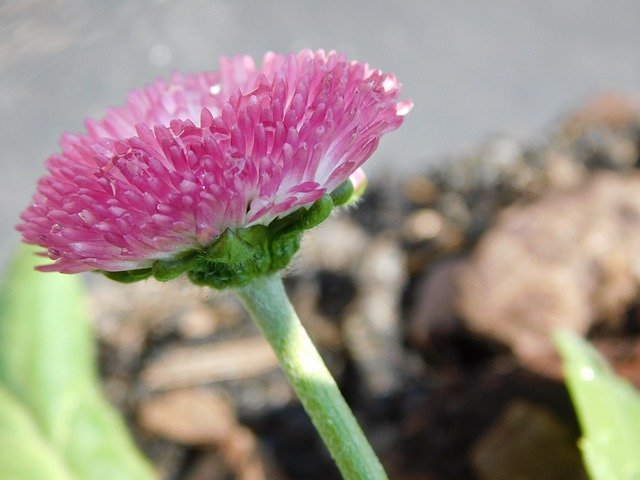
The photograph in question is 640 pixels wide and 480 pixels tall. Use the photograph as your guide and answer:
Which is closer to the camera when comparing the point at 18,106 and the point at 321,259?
→ the point at 321,259

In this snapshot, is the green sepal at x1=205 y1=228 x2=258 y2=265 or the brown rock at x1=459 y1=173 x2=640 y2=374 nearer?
the green sepal at x1=205 y1=228 x2=258 y2=265

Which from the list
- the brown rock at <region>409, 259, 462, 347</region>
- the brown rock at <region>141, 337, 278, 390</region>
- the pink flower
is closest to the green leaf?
the pink flower

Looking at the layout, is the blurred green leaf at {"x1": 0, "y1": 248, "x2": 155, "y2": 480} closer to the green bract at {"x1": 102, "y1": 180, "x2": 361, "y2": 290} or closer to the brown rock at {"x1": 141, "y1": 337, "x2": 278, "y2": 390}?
the brown rock at {"x1": 141, "y1": 337, "x2": 278, "y2": 390}

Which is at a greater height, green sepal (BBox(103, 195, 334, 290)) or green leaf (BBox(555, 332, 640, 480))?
green sepal (BBox(103, 195, 334, 290))

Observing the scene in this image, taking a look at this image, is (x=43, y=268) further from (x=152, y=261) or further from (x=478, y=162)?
(x=478, y=162)

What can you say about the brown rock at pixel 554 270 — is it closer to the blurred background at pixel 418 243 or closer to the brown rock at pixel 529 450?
the blurred background at pixel 418 243

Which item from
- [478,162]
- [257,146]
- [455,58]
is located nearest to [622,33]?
[455,58]

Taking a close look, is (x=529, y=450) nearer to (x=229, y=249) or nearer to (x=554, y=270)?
(x=554, y=270)

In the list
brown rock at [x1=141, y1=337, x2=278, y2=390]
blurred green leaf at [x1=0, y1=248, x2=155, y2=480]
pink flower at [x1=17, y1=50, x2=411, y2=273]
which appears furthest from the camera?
brown rock at [x1=141, y1=337, x2=278, y2=390]
